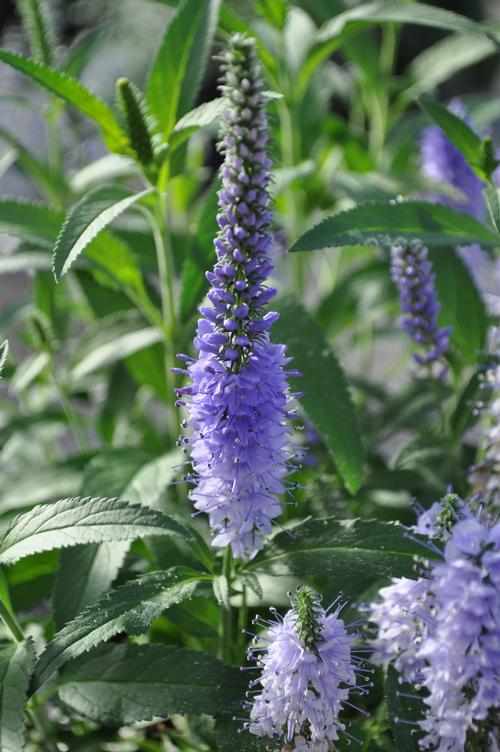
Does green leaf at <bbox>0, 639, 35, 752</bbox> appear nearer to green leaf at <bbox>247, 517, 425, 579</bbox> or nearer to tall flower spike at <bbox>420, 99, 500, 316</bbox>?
green leaf at <bbox>247, 517, 425, 579</bbox>

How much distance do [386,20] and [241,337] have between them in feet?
2.54

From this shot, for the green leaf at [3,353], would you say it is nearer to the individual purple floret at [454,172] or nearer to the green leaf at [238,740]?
the green leaf at [238,740]

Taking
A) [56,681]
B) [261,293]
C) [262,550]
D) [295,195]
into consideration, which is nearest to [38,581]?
[56,681]

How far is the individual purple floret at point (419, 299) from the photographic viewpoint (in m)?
1.18

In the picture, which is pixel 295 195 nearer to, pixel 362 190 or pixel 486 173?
pixel 362 190

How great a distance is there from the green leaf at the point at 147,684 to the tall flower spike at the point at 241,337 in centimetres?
20

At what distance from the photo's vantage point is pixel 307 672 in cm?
86

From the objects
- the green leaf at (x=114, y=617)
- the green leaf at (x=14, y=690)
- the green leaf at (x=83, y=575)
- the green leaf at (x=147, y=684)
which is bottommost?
the green leaf at (x=147, y=684)

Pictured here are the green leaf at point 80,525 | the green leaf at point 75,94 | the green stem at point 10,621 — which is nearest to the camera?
the green leaf at point 80,525

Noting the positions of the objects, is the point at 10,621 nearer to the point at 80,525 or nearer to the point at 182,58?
the point at 80,525

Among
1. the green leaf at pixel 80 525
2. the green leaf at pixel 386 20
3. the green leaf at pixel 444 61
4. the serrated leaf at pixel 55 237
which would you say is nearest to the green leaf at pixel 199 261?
the serrated leaf at pixel 55 237

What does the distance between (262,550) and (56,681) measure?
0.29 metres

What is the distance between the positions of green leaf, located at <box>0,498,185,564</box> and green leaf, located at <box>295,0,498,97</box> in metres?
0.81

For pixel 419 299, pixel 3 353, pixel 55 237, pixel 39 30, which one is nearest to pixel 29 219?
pixel 55 237
